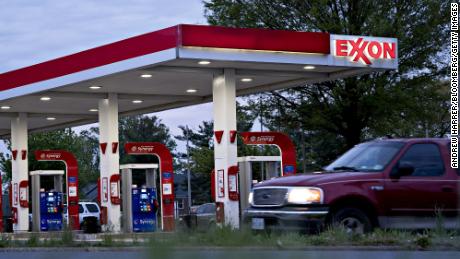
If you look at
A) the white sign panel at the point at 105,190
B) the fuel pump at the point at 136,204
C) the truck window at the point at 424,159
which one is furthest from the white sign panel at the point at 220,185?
the truck window at the point at 424,159

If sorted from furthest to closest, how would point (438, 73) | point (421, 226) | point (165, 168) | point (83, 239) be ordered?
1. point (438, 73)
2. point (165, 168)
3. point (83, 239)
4. point (421, 226)

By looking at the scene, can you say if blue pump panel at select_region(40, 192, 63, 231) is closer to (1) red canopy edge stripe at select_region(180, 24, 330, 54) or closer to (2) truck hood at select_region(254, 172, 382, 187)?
(1) red canopy edge stripe at select_region(180, 24, 330, 54)

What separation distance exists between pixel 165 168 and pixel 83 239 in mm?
14300

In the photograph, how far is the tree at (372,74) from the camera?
35.5 m

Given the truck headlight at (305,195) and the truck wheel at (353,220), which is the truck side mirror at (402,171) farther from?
the truck headlight at (305,195)

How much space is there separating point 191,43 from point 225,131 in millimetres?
3303

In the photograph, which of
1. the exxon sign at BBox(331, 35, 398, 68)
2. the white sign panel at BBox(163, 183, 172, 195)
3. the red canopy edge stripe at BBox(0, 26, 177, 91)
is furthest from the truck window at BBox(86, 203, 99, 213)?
→ the exxon sign at BBox(331, 35, 398, 68)

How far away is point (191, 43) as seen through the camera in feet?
78.2

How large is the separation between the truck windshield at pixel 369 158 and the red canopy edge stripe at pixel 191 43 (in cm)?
880

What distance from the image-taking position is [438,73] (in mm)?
37000

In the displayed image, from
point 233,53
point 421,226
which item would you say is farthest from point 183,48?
point 421,226

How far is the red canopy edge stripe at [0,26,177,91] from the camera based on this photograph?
24.5m

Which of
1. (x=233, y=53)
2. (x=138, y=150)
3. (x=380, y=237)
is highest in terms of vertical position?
(x=233, y=53)

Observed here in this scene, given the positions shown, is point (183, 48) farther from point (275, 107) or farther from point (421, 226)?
point (275, 107)
